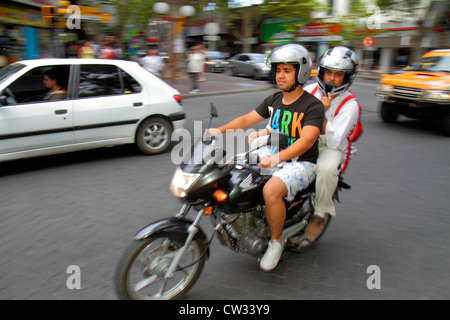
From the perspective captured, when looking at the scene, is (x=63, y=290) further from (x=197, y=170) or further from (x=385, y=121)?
(x=385, y=121)

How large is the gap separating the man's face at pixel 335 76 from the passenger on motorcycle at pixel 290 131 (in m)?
0.41

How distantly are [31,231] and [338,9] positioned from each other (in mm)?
31652

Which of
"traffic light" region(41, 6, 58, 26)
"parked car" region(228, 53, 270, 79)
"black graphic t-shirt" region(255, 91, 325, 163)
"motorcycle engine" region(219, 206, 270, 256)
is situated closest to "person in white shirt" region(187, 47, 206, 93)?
"traffic light" region(41, 6, 58, 26)

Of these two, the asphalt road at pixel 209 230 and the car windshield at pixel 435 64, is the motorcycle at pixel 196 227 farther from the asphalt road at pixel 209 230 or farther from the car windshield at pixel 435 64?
the car windshield at pixel 435 64

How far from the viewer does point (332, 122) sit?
3.12 meters

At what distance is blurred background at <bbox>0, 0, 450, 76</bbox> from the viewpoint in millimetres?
14000

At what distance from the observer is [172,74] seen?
55.5 ft

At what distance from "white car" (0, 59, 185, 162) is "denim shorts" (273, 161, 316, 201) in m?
3.76

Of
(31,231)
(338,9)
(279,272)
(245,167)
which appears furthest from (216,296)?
(338,9)

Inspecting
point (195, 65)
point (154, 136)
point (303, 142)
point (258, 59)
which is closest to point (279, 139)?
point (303, 142)

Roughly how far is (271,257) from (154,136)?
13.5 feet

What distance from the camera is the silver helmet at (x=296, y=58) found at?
275cm

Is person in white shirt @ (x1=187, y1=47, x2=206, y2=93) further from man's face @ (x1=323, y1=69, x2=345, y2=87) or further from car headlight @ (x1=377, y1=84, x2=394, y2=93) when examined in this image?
man's face @ (x1=323, y1=69, x2=345, y2=87)

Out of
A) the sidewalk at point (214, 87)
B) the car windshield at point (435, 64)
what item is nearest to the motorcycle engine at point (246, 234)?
the car windshield at point (435, 64)
